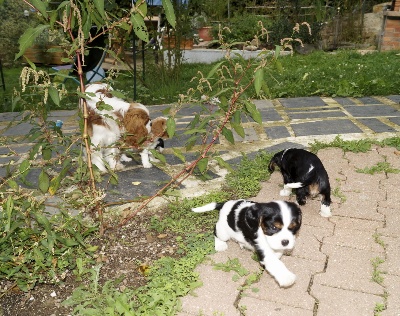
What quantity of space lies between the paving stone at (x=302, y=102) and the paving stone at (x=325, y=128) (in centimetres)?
97

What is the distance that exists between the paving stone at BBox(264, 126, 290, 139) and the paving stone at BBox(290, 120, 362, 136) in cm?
13

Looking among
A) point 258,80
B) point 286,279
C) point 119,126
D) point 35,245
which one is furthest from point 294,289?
point 119,126

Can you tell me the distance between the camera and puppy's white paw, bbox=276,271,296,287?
2.86m

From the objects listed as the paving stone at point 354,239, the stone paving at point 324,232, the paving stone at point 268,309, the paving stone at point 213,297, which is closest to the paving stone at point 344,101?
the stone paving at point 324,232

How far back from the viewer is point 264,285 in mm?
3033

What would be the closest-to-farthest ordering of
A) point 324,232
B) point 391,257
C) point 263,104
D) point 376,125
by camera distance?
point 391,257 → point 324,232 → point 376,125 → point 263,104

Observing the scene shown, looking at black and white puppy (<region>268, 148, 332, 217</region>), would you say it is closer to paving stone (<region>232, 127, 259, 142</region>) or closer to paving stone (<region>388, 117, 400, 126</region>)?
paving stone (<region>232, 127, 259, 142</region>)

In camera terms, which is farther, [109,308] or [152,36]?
[152,36]

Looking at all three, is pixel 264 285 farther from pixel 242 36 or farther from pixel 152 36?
pixel 242 36

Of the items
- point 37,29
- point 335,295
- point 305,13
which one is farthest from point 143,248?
point 305,13

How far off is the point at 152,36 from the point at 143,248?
6.38m

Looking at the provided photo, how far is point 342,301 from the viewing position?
112 inches

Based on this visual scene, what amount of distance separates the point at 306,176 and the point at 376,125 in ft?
8.78

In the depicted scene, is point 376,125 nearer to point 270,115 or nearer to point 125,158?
point 270,115
